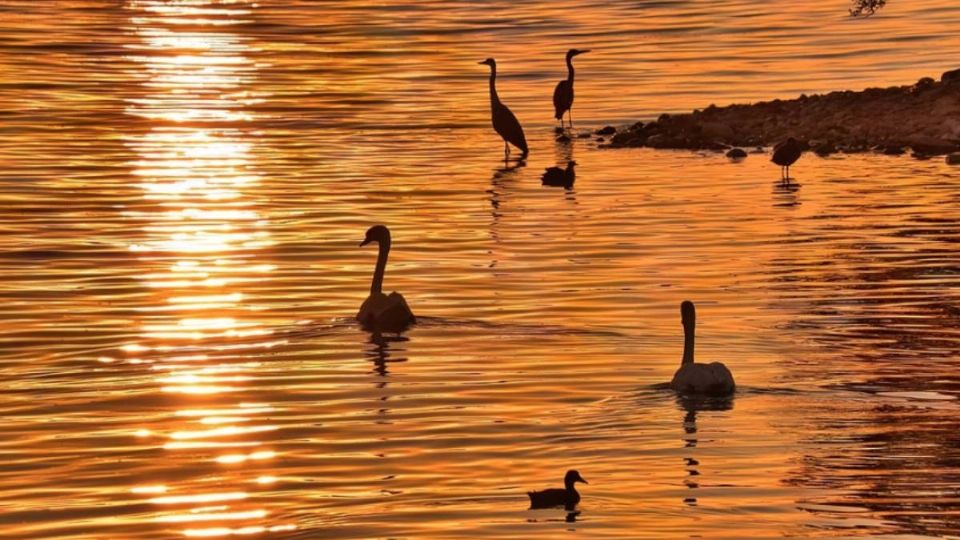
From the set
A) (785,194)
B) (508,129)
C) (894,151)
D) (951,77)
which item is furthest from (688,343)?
(951,77)

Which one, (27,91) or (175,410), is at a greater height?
(27,91)

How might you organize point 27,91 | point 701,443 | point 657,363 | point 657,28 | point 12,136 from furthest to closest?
point 657,28 → point 27,91 → point 12,136 → point 657,363 → point 701,443

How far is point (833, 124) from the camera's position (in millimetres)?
38125

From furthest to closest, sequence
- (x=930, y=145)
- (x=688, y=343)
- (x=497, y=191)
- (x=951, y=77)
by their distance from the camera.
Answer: (x=951, y=77) < (x=930, y=145) < (x=497, y=191) < (x=688, y=343)

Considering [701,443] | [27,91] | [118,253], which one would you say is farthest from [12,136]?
[701,443]

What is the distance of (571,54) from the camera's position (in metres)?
47.1

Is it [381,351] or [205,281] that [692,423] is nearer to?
[381,351]

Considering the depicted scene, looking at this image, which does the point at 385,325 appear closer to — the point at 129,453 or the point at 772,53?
the point at 129,453

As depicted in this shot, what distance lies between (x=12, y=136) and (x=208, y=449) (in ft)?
90.7

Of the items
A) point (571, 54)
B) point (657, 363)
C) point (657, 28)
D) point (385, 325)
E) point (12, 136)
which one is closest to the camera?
point (657, 363)

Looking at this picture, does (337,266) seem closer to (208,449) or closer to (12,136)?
(208,449)

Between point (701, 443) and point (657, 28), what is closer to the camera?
point (701, 443)

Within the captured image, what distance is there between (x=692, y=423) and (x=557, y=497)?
3.03 metres

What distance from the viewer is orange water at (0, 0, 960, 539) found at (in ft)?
45.8
